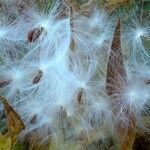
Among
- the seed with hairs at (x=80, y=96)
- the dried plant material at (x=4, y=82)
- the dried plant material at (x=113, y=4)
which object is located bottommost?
the seed with hairs at (x=80, y=96)

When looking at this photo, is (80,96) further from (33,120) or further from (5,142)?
(5,142)

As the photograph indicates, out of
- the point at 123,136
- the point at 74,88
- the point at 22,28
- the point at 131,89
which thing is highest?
the point at 22,28

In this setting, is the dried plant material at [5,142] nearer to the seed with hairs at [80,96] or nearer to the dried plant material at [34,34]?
the seed with hairs at [80,96]

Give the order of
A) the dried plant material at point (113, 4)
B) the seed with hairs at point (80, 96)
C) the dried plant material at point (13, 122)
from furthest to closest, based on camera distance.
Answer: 1. the dried plant material at point (113, 4)
2. the seed with hairs at point (80, 96)
3. the dried plant material at point (13, 122)

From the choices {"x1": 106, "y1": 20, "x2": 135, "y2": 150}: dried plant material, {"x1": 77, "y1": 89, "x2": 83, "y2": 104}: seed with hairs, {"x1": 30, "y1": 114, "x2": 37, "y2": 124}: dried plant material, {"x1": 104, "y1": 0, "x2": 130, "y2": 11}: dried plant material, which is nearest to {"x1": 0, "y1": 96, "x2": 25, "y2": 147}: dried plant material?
{"x1": 30, "y1": 114, "x2": 37, "y2": 124}: dried plant material

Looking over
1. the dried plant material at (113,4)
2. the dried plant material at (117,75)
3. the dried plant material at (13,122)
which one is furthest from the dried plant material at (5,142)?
the dried plant material at (113,4)

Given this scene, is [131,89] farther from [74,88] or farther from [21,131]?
[21,131]

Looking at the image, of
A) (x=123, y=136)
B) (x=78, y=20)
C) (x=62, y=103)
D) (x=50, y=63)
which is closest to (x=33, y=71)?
(x=50, y=63)

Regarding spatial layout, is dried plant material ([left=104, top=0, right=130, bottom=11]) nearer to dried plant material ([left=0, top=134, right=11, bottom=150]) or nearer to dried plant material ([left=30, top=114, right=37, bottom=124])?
dried plant material ([left=30, top=114, right=37, bottom=124])
